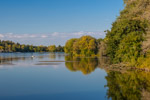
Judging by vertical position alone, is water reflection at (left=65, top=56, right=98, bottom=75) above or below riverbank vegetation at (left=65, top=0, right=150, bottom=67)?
below

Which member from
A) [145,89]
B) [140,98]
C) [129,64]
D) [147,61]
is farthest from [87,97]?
[129,64]

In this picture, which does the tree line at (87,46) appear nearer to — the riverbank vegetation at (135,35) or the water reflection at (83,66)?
the water reflection at (83,66)

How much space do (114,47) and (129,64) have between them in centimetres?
588

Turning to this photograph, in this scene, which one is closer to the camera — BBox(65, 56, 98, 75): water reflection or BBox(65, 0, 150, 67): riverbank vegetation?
BBox(65, 0, 150, 67): riverbank vegetation

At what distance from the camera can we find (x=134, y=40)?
27469 millimetres

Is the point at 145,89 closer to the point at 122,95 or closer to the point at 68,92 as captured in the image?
the point at 122,95

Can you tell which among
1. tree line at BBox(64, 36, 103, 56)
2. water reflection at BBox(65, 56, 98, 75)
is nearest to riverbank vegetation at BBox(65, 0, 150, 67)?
water reflection at BBox(65, 56, 98, 75)

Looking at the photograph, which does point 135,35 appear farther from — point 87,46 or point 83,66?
point 87,46

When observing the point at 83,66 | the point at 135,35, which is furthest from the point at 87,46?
the point at 135,35

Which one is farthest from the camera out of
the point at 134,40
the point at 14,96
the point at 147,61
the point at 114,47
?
the point at 114,47

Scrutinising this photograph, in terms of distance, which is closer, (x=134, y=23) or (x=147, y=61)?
(x=147, y=61)

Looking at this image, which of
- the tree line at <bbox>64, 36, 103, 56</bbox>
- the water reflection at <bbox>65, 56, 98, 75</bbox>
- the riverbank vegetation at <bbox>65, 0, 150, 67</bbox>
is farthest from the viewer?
the tree line at <bbox>64, 36, 103, 56</bbox>

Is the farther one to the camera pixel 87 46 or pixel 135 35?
pixel 87 46

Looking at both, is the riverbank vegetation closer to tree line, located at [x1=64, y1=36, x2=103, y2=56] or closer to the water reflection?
the water reflection
